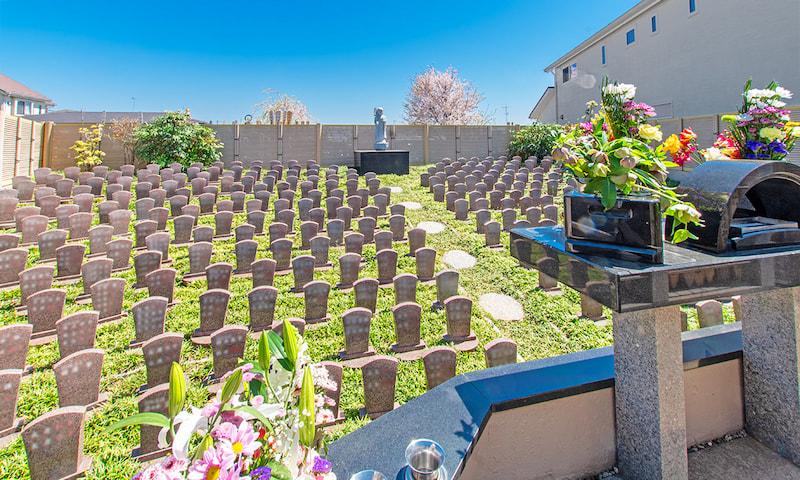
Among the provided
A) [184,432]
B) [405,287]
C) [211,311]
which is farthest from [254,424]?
[405,287]

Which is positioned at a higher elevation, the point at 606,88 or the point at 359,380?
the point at 606,88

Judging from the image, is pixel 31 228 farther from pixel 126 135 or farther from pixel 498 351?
pixel 126 135

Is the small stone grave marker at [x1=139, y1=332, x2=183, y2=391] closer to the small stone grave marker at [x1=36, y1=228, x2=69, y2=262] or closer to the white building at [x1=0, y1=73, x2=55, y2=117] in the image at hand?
the small stone grave marker at [x1=36, y1=228, x2=69, y2=262]

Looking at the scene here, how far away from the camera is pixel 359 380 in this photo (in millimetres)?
5301

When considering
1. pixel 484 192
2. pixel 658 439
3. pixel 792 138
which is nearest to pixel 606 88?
pixel 792 138

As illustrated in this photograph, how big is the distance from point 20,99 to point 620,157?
6232 centimetres

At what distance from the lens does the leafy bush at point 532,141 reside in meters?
24.2

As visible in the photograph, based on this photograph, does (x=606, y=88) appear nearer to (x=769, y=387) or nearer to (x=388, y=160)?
(x=769, y=387)

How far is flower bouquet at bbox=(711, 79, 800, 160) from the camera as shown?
2.84m

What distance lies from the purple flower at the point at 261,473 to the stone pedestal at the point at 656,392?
7.25 ft

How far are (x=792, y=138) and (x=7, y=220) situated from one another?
14.5m

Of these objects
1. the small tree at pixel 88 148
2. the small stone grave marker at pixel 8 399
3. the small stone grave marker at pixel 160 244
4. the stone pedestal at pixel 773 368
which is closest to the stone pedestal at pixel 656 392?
the stone pedestal at pixel 773 368

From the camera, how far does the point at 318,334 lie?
6.17m

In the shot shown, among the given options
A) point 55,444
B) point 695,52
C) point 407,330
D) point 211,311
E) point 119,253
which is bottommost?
point 55,444
